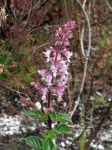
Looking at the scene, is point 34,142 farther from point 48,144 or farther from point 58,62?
point 58,62

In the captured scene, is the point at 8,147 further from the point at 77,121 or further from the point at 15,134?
the point at 77,121

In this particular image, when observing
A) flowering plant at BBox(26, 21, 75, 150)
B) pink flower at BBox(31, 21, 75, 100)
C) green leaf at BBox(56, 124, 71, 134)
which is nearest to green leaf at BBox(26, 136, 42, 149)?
flowering plant at BBox(26, 21, 75, 150)

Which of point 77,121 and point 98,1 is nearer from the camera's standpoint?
point 77,121

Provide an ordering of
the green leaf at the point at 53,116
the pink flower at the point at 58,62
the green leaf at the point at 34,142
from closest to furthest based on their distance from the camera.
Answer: the pink flower at the point at 58,62 < the green leaf at the point at 53,116 < the green leaf at the point at 34,142

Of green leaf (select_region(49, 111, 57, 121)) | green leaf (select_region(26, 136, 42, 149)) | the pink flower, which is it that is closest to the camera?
the pink flower

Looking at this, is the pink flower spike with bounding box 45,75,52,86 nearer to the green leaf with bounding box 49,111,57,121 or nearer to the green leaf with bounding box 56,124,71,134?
the green leaf with bounding box 49,111,57,121

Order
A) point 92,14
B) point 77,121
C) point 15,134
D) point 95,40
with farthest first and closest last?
1. point 92,14
2. point 95,40
3. point 77,121
4. point 15,134

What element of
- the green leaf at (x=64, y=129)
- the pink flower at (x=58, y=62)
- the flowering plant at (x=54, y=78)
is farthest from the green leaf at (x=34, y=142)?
the pink flower at (x=58, y=62)

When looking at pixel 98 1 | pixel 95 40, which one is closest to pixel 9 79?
pixel 95 40

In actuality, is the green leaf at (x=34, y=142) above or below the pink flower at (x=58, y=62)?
below

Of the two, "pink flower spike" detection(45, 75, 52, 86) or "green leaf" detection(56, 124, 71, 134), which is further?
"green leaf" detection(56, 124, 71, 134)

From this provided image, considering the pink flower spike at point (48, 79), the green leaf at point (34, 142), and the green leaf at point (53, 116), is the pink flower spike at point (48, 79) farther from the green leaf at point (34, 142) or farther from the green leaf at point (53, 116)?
the green leaf at point (34, 142)
